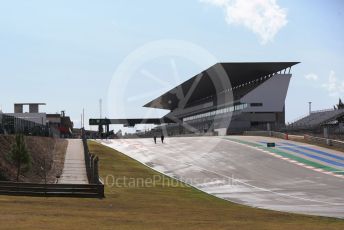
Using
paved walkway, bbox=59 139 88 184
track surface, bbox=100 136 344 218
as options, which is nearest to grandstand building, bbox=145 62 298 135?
track surface, bbox=100 136 344 218

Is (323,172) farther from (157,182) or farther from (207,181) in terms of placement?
(157,182)

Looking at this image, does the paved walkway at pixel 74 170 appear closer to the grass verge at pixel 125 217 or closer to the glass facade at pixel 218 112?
the grass verge at pixel 125 217

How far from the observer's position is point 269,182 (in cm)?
4178

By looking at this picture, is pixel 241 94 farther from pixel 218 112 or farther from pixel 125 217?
pixel 125 217

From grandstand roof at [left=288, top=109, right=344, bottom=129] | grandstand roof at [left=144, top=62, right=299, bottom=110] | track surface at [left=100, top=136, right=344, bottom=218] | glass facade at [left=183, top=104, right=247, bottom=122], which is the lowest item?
track surface at [left=100, top=136, right=344, bottom=218]

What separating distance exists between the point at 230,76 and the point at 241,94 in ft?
18.6

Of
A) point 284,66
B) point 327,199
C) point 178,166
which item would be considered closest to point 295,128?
point 284,66

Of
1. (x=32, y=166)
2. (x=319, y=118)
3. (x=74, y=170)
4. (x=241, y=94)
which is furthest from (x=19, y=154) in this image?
(x=241, y=94)

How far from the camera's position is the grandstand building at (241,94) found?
12229cm

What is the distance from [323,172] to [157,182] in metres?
15.4

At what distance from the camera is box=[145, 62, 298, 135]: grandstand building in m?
122

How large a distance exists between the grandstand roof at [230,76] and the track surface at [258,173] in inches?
1883

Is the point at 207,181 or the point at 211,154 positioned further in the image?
the point at 211,154

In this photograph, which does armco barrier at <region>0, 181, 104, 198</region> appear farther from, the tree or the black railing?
the tree
